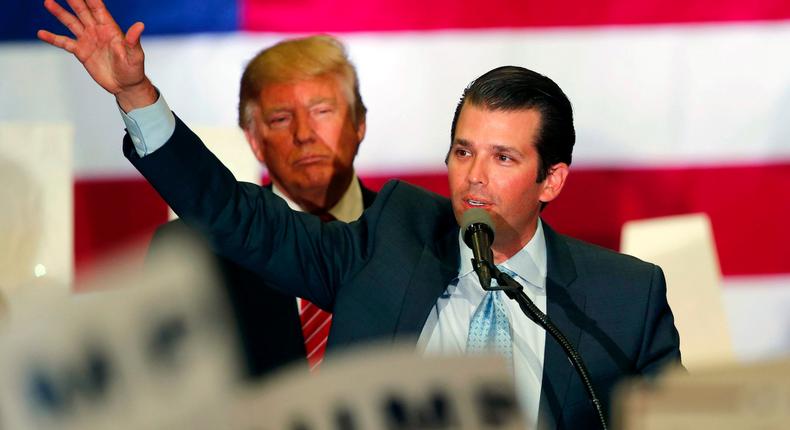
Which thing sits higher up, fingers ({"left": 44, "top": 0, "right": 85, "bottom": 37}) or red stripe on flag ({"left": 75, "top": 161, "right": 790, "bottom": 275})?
fingers ({"left": 44, "top": 0, "right": 85, "bottom": 37})

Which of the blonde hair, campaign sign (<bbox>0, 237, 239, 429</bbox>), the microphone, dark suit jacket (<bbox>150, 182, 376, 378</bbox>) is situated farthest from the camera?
the blonde hair

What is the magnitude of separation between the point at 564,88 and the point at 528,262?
93cm

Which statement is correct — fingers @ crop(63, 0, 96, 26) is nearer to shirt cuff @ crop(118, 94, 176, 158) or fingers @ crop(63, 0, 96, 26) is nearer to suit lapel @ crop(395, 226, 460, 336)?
shirt cuff @ crop(118, 94, 176, 158)

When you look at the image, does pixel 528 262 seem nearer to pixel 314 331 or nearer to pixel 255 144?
pixel 314 331

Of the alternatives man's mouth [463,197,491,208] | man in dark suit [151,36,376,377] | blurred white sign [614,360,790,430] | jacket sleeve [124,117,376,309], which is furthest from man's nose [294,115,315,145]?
blurred white sign [614,360,790,430]

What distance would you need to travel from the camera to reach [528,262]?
1807mm

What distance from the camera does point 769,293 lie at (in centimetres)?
268

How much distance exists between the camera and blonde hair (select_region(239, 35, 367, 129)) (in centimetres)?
242

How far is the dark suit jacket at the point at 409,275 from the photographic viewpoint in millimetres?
1612

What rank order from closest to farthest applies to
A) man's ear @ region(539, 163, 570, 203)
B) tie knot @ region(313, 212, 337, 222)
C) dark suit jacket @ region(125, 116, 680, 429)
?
dark suit jacket @ region(125, 116, 680, 429), man's ear @ region(539, 163, 570, 203), tie knot @ region(313, 212, 337, 222)

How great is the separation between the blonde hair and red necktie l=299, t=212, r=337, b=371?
48 centimetres

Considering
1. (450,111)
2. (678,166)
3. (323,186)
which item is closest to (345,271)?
(323,186)

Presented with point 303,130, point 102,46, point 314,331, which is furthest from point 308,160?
point 102,46

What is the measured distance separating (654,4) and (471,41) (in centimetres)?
44
